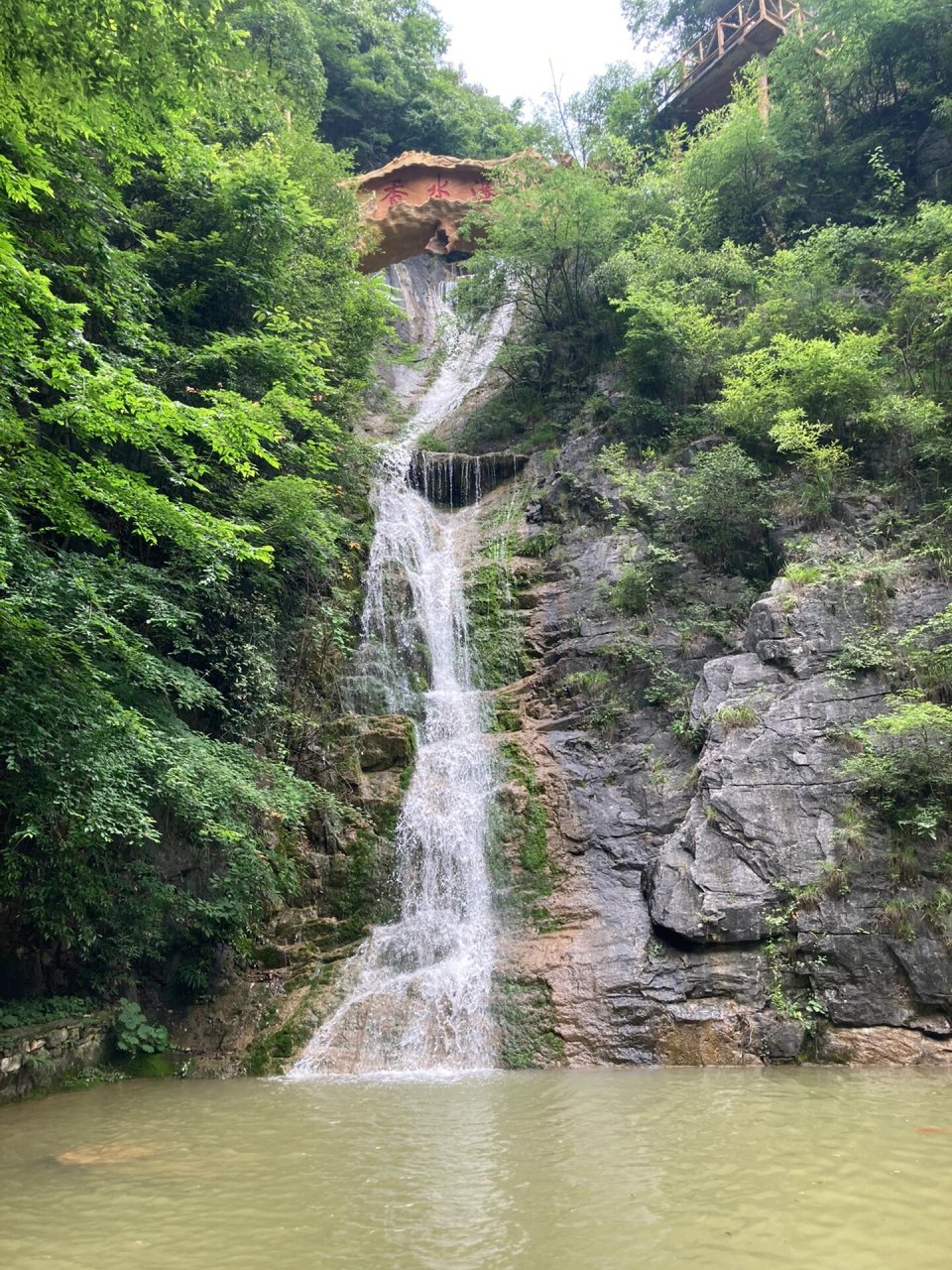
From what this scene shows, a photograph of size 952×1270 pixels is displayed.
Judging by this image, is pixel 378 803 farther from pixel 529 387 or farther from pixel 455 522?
pixel 529 387

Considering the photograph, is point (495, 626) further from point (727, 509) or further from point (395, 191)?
point (395, 191)

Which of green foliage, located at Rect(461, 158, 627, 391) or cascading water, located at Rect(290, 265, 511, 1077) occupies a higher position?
green foliage, located at Rect(461, 158, 627, 391)

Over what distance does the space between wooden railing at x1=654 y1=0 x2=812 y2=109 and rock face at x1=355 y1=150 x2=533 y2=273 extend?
6700mm

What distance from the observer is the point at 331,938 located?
10.4 metres

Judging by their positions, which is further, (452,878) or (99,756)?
(452,878)

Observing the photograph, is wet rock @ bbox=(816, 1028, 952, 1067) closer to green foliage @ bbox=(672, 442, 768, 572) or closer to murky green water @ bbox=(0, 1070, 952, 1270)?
murky green water @ bbox=(0, 1070, 952, 1270)

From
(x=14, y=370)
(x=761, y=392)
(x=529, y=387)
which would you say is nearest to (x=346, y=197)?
(x=529, y=387)

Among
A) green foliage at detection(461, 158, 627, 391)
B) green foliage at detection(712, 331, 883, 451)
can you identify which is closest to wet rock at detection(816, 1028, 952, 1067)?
green foliage at detection(712, 331, 883, 451)

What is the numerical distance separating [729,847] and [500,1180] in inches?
220

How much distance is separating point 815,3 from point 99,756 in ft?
A: 91.2

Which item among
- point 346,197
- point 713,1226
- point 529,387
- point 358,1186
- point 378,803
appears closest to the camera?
point 713,1226

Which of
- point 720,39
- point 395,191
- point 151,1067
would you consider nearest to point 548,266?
point 395,191

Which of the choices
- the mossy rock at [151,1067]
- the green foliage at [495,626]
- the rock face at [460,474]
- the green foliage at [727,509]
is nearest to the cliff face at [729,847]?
the green foliage at [727,509]

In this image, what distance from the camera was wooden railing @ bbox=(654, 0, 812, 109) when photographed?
24.2 metres
